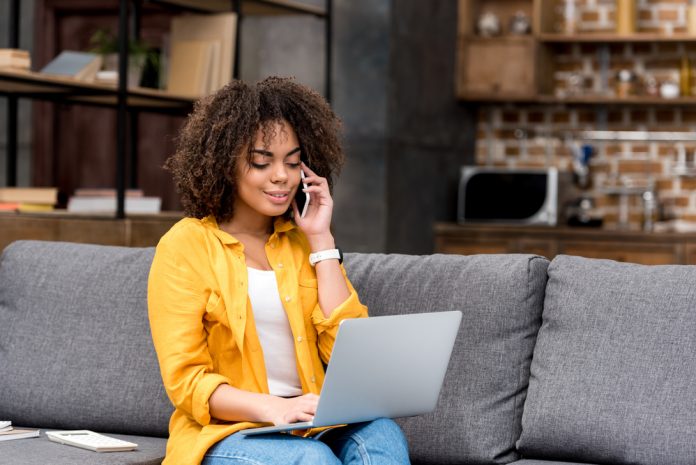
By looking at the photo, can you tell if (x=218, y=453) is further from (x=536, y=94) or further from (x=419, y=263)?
(x=536, y=94)

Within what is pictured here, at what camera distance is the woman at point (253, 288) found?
6.80 feet

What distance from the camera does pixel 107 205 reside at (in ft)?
15.2

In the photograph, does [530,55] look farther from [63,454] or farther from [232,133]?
[63,454]

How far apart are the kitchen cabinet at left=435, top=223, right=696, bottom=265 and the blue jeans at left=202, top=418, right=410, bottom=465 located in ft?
12.4

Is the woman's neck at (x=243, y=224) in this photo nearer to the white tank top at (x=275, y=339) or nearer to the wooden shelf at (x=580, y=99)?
the white tank top at (x=275, y=339)

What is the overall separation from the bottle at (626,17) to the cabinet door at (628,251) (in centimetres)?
A: 120

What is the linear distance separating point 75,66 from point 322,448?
2.88 metres

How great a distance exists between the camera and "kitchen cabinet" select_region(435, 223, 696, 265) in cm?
562

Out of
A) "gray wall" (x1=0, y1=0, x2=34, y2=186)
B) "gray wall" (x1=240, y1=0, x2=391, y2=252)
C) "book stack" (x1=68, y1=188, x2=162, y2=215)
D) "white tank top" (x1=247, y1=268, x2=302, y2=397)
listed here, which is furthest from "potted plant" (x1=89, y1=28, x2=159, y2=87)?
"white tank top" (x1=247, y1=268, x2=302, y2=397)

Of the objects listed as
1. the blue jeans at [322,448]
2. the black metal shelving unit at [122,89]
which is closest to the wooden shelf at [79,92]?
the black metal shelving unit at [122,89]

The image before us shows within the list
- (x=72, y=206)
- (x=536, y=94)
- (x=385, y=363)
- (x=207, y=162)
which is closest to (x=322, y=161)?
(x=207, y=162)

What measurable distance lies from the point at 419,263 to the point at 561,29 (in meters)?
4.11

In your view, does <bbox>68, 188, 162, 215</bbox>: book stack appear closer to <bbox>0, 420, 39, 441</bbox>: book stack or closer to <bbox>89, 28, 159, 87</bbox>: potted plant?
<bbox>89, 28, 159, 87</bbox>: potted plant

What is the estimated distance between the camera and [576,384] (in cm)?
237
